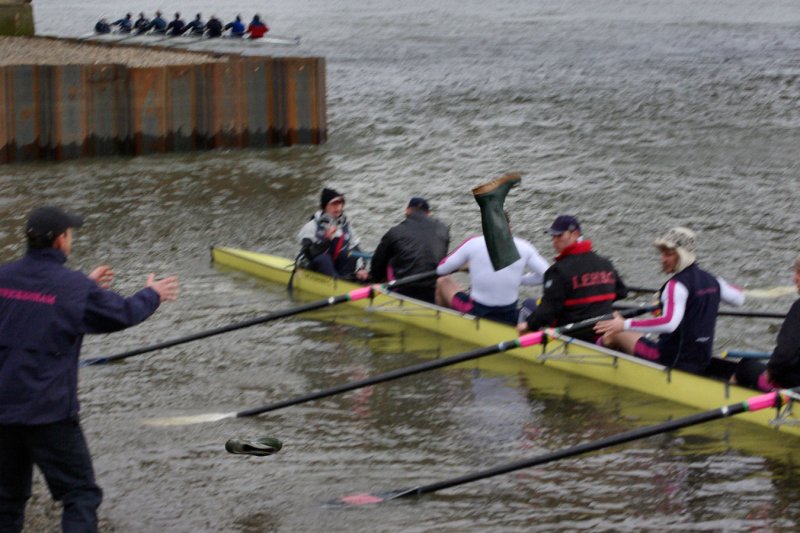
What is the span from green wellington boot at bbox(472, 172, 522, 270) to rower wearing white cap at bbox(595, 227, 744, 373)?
4.53 feet

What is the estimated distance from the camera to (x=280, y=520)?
885 centimetres

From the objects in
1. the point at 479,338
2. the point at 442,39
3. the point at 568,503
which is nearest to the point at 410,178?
the point at 479,338

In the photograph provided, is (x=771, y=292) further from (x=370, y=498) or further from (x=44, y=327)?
(x=44, y=327)

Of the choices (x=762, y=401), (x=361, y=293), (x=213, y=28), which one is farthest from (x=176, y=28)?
(x=762, y=401)

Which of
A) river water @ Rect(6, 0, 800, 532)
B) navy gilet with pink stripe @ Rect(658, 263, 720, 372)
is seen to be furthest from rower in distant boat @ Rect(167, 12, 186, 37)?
navy gilet with pink stripe @ Rect(658, 263, 720, 372)

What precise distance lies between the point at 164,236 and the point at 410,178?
20.1 ft

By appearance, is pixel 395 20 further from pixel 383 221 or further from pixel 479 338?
pixel 479 338

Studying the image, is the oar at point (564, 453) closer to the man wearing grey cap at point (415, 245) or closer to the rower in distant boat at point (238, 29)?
the man wearing grey cap at point (415, 245)

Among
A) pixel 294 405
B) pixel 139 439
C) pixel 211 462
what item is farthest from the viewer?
pixel 294 405

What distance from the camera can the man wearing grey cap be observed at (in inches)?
536

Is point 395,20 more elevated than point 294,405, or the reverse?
point 395,20

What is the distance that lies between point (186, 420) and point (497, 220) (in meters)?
3.05

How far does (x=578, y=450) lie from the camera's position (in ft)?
29.3

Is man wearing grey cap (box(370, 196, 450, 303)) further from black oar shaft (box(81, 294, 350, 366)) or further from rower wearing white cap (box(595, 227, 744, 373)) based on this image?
rower wearing white cap (box(595, 227, 744, 373))
